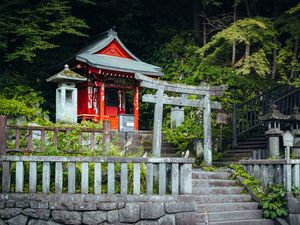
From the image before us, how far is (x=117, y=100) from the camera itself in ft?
68.6

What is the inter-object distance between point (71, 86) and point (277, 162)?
948cm

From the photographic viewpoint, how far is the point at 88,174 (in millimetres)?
8867

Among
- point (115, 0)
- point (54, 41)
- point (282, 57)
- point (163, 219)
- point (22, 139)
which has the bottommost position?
point (163, 219)

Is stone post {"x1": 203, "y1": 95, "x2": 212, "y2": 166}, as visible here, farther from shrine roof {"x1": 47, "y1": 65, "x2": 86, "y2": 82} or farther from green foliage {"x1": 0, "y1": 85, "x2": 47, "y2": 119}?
green foliage {"x1": 0, "y1": 85, "x2": 47, "y2": 119}

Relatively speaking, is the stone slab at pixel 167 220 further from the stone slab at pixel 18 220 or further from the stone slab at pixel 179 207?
the stone slab at pixel 18 220

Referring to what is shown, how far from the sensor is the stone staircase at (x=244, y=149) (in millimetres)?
14312

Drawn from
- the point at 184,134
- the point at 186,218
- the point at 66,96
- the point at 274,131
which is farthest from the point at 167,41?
the point at 186,218

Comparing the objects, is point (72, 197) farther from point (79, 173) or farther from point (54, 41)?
point (54, 41)

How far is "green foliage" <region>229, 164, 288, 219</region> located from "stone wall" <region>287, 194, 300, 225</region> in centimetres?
13

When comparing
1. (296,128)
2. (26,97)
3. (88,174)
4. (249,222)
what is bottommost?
(249,222)

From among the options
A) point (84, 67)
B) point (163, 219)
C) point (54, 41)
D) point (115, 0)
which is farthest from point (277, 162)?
point (115, 0)

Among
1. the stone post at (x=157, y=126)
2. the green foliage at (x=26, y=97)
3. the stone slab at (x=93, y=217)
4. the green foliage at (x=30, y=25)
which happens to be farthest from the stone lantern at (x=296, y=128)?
the green foliage at (x=30, y=25)

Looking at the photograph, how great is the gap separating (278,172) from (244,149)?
4.63 metres

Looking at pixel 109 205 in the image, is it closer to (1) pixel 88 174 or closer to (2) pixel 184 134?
(1) pixel 88 174
